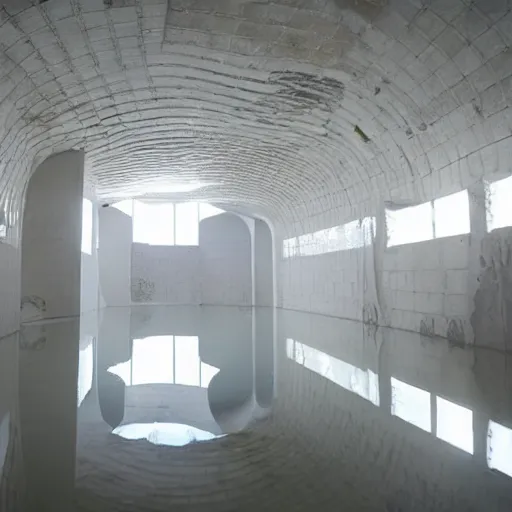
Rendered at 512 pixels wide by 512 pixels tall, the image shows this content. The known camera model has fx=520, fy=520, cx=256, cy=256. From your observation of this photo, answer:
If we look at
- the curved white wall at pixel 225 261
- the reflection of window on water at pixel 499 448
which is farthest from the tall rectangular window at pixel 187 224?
the reflection of window on water at pixel 499 448

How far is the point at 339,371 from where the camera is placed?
15.3ft

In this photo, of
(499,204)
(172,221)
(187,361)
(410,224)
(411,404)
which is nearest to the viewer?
(411,404)

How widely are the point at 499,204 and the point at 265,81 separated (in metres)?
3.19

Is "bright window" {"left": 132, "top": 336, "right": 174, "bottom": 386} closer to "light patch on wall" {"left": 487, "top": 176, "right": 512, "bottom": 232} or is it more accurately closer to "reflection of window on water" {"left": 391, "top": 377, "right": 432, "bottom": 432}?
"reflection of window on water" {"left": 391, "top": 377, "right": 432, "bottom": 432}

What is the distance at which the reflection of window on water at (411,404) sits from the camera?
9.89 feet

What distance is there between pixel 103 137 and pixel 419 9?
5707 millimetres

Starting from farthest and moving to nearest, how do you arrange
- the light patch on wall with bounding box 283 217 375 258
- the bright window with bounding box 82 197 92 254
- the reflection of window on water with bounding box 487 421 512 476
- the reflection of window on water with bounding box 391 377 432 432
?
the bright window with bounding box 82 197 92 254 < the light patch on wall with bounding box 283 217 375 258 < the reflection of window on water with bounding box 391 377 432 432 < the reflection of window on water with bounding box 487 421 512 476

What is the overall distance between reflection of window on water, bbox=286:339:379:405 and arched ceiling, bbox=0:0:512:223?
2937mm

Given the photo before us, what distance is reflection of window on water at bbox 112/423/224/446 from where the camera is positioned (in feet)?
8.91

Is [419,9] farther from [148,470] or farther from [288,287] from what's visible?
[288,287]

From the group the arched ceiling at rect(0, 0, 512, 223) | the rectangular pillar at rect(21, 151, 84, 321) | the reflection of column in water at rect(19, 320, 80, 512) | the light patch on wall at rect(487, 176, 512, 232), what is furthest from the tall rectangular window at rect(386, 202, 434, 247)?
the rectangular pillar at rect(21, 151, 84, 321)

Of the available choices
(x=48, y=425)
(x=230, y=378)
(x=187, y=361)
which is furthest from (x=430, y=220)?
(x=48, y=425)

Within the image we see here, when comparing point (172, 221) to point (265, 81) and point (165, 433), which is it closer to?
point (265, 81)

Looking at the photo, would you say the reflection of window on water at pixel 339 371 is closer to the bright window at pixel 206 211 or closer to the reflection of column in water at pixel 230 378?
the reflection of column in water at pixel 230 378
